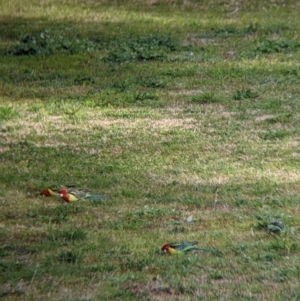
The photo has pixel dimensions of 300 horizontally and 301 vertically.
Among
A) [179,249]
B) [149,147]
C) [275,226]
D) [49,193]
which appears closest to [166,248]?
[179,249]

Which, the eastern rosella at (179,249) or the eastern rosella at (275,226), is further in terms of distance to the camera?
the eastern rosella at (275,226)

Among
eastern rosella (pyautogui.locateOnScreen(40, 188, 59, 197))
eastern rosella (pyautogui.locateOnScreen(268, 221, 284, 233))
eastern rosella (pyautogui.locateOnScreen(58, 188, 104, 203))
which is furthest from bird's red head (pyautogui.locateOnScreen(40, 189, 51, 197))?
eastern rosella (pyautogui.locateOnScreen(268, 221, 284, 233))

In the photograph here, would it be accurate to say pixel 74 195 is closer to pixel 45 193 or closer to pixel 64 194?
pixel 64 194

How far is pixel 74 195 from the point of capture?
8148 millimetres

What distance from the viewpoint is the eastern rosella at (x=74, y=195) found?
8023 millimetres

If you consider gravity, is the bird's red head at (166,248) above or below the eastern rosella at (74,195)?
above

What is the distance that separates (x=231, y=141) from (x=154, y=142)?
2.67 ft

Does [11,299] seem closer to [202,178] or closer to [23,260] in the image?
[23,260]

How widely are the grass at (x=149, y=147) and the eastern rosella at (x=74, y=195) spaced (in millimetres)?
107

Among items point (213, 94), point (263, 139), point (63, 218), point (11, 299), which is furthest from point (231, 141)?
point (11, 299)

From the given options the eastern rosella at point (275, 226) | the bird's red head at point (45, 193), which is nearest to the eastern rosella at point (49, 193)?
the bird's red head at point (45, 193)

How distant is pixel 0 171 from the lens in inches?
Result: 361

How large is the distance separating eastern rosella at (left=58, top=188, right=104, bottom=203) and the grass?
0.35ft

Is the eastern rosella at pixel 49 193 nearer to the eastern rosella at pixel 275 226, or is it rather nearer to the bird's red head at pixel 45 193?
the bird's red head at pixel 45 193
